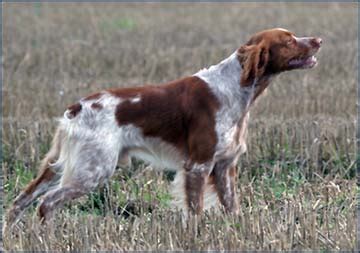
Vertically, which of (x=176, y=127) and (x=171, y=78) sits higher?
(x=176, y=127)

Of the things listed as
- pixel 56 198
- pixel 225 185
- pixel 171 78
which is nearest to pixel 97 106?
pixel 56 198

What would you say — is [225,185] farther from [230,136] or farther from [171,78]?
[171,78]

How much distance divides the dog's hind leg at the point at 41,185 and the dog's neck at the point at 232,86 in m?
1.12

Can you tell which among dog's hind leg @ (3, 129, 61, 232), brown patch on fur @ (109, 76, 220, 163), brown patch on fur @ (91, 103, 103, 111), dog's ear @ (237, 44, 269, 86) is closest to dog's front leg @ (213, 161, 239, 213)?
brown patch on fur @ (109, 76, 220, 163)

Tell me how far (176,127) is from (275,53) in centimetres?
84

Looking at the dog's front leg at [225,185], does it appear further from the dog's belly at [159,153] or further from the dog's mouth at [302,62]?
the dog's mouth at [302,62]

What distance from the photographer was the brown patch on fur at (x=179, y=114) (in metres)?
6.18

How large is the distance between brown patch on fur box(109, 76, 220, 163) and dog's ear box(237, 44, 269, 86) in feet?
0.91

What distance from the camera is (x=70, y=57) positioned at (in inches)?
522

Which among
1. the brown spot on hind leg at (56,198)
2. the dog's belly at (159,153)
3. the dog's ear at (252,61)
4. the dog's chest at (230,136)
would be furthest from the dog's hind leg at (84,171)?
the dog's ear at (252,61)

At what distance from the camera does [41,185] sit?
6340mm

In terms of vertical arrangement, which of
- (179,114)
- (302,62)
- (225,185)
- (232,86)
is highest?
(302,62)

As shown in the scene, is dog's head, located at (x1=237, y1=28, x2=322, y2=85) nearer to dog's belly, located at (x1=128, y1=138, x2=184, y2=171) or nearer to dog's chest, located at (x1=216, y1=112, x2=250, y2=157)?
dog's chest, located at (x1=216, y1=112, x2=250, y2=157)

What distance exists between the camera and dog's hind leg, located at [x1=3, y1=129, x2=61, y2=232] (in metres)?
6.23
